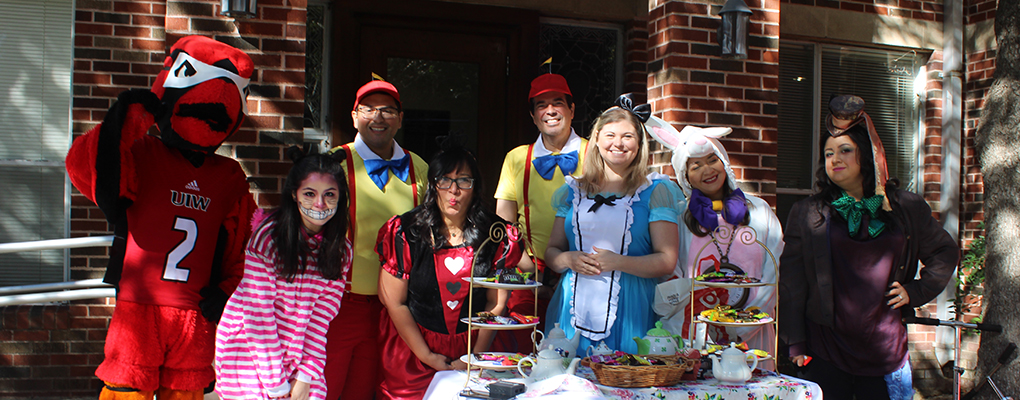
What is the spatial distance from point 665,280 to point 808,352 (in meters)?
0.72

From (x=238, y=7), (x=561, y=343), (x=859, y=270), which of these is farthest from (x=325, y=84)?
(x=859, y=270)

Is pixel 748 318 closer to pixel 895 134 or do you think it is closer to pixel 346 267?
pixel 346 267

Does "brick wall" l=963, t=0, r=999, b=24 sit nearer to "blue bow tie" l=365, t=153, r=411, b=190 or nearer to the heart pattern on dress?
"blue bow tie" l=365, t=153, r=411, b=190

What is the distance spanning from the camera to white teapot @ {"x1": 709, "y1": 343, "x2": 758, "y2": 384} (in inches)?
104

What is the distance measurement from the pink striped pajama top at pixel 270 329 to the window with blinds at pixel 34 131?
105 inches

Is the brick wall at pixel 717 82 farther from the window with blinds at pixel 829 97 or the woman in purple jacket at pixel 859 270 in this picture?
the window with blinds at pixel 829 97

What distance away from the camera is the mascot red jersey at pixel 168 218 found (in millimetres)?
2639

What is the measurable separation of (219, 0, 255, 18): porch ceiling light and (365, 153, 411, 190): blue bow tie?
1043 mm

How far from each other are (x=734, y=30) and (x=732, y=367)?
7.66 feet

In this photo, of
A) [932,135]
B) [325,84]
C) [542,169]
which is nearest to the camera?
[542,169]

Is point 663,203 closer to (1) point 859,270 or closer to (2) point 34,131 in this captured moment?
(1) point 859,270

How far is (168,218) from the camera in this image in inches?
109

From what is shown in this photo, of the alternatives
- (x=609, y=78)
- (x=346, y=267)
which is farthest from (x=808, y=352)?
(x=609, y=78)

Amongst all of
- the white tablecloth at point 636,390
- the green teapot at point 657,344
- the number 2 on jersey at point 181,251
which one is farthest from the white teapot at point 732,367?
the number 2 on jersey at point 181,251
